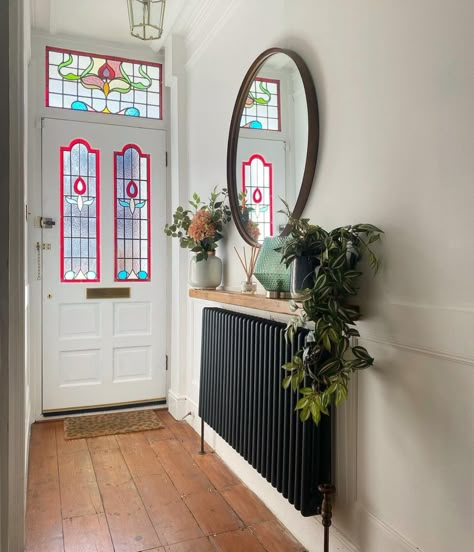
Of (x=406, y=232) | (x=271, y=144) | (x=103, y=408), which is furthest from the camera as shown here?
Result: (x=103, y=408)

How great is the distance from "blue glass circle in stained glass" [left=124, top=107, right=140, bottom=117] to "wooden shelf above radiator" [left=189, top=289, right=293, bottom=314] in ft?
5.49

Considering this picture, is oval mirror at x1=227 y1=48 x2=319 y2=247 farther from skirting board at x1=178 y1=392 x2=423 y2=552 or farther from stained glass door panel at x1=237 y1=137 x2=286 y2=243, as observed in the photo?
skirting board at x1=178 y1=392 x2=423 y2=552

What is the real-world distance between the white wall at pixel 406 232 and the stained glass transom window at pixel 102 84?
2.12 m

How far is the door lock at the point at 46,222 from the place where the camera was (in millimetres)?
3447

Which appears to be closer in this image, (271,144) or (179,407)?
(271,144)

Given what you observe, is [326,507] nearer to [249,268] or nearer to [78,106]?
[249,268]

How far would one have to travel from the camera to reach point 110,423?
3.44m

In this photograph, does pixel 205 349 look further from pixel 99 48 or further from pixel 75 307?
pixel 99 48

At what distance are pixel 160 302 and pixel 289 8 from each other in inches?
93.9

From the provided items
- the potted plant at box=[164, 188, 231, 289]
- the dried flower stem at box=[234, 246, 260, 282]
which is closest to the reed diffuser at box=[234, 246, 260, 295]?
the dried flower stem at box=[234, 246, 260, 282]

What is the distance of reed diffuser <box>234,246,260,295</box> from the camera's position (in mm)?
2398

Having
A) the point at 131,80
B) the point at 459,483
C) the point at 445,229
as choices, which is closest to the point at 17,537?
the point at 459,483

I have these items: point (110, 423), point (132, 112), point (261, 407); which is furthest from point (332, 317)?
point (132, 112)

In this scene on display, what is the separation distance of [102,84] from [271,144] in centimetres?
210
